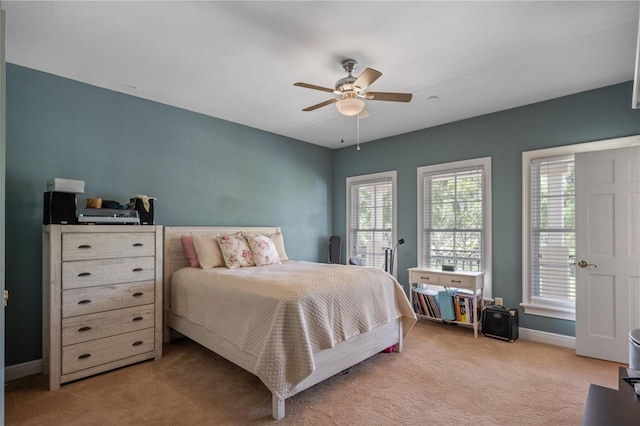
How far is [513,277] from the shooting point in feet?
12.2

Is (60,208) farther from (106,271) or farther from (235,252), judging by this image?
(235,252)

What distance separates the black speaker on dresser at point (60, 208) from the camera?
258 cm

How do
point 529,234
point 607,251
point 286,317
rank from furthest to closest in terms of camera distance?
point 529,234
point 607,251
point 286,317

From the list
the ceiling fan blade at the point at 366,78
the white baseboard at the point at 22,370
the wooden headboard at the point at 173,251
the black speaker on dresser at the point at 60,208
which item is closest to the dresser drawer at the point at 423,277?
the ceiling fan blade at the point at 366,78

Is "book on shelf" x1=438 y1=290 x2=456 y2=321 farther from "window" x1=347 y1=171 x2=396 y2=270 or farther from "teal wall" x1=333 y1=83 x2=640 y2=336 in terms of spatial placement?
"window" x1=347 y1=171 x2=396 y2=270

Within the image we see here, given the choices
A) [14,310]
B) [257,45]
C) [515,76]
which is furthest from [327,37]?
[14,310]

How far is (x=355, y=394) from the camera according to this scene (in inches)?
93.7

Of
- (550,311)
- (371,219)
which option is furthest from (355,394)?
(371,219)

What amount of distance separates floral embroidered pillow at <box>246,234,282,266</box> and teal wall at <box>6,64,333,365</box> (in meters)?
0.60

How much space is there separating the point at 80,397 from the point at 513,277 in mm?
4204

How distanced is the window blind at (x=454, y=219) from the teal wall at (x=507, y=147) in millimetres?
163

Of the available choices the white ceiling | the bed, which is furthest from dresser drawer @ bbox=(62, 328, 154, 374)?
the white ceiling

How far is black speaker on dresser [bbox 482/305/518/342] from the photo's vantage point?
3.46m

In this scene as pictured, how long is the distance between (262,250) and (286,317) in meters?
1.68
